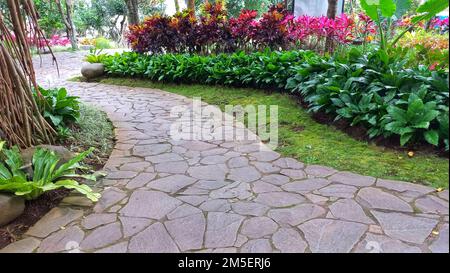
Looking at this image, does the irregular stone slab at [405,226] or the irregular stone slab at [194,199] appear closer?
the irregular stone slab at [405,226]

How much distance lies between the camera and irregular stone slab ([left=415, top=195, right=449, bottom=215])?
2.52 meters

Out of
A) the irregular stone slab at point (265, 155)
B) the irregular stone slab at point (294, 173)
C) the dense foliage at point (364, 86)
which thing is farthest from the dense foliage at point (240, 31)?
the irregular stone slab at point (294, 173)

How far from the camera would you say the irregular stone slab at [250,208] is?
8.73 ft

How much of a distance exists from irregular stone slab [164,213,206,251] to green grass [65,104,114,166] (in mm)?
1552

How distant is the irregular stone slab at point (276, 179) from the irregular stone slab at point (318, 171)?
27cm

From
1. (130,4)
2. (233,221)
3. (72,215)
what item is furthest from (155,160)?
(130,4)

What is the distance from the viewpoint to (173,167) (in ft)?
11.9

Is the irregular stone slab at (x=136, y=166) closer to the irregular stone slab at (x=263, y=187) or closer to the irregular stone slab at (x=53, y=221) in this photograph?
the irregular stone slab at (x=53, y=221)

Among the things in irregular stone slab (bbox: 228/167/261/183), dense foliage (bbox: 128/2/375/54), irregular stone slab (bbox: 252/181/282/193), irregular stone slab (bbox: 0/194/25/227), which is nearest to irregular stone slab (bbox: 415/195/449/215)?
irregular stone slab (bbox: 252/181/282/193)

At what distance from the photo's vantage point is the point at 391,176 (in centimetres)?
312

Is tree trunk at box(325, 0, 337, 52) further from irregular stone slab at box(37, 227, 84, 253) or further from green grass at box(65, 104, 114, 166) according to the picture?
irregular stone slab at box(37, 227, 84, 253)

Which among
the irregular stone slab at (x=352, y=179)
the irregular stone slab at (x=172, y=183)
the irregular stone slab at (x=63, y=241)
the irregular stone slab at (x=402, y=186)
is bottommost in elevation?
the irregular stone slab at (x=63, y=241)

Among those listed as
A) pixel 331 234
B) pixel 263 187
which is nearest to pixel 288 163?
pixel 263 187

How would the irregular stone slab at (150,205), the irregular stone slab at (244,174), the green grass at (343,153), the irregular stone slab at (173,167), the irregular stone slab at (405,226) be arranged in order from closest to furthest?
the irregular stone slab at (405,226)
the irregular stone slab at (150,205)
the green grass at (343,153)
the irregular stone slab at (244,174)
the irregular stone slab at (173,167)
